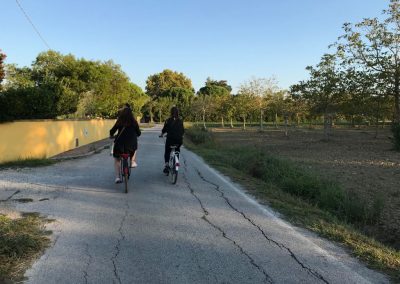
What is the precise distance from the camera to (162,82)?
4801 inches

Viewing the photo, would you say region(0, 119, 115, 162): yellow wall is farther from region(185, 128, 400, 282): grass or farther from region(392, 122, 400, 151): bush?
region(392, 122, 400, 151): bush

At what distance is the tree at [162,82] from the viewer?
397 feet

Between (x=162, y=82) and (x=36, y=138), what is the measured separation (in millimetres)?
108620

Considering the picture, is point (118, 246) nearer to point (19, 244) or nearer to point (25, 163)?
point (19, 244)

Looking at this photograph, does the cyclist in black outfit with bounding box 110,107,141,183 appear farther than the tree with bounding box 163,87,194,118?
No

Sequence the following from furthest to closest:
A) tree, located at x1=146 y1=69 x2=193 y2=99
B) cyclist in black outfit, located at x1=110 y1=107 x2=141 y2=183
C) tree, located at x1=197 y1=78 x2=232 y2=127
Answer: tree, located at x1=146 y1=69 x2=193 y2=99
tree, located at x1=197 y1=78 x2=232 y2=127
cyclist in black outfit, located at x1=110 y1=107 x2=141 y2=183

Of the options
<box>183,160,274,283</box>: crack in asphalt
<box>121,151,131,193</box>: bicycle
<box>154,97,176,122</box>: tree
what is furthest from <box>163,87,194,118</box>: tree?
<box>183,160,274,283</box>: crack in asphalt

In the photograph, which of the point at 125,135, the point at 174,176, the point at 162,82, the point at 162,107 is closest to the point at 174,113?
the point at 174,176

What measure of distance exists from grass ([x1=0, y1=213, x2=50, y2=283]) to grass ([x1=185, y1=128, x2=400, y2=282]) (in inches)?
148

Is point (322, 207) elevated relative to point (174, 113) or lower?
lower

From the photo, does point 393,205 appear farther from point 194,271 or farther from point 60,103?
point 60,103

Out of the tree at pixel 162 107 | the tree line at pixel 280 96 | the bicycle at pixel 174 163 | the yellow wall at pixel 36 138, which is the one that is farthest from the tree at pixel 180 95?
the bicycle at pixel 174 163

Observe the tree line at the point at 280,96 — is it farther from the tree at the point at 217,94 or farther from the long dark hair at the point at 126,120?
the tree at the point at 217,94

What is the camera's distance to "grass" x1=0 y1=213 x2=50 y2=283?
4.30 meters
